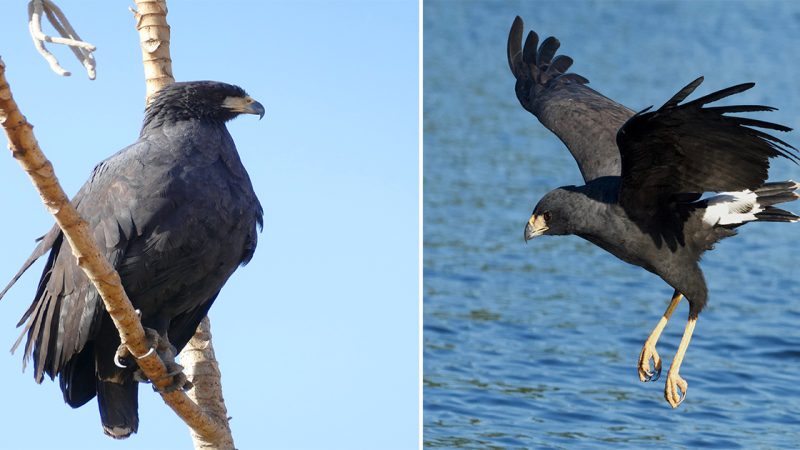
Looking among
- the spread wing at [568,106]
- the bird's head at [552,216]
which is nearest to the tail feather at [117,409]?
the bird's head at [552,216]

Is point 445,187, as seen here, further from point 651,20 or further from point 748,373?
point 651,20

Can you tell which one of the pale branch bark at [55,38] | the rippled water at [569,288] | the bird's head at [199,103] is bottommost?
the rippled water at [569,288]

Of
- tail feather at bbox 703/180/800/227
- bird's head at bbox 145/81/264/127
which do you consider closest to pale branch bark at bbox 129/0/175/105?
bird's head at bbox 145/81/264/127

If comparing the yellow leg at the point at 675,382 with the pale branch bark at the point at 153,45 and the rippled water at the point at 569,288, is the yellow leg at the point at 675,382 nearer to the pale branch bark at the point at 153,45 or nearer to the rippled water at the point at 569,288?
the rippled water at the point at 569,288

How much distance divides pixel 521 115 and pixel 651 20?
12.4ft

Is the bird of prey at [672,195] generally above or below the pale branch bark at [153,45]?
below

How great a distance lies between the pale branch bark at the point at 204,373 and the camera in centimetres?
489

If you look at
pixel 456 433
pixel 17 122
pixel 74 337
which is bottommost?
pixel 456 433

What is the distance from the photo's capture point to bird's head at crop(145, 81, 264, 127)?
4.45 meters

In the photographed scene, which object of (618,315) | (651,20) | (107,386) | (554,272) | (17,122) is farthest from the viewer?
(651,20)

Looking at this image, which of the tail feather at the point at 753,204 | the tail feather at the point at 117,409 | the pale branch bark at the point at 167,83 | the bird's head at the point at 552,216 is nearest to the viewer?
the tail feather at the point at 117,409

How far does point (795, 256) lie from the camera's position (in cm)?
1052

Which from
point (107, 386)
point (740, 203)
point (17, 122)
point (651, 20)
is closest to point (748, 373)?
point (740, 203)

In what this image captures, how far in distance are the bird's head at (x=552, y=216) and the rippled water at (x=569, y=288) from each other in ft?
7.47
